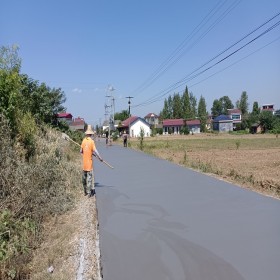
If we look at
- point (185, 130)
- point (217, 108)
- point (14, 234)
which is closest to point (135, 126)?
point (185, 130)

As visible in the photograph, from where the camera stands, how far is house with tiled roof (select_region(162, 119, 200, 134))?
8738 cm

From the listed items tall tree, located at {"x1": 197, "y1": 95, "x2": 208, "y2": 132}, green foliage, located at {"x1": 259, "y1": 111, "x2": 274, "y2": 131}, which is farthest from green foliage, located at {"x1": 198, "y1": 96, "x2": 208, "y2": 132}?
green foliage, located at {"x1": 259, "y1": 111, "x2": 274, "y2": 131}

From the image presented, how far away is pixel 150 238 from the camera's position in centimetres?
525

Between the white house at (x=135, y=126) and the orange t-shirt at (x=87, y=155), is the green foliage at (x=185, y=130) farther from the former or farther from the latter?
the orange t-shirt at (x=87, y=155)

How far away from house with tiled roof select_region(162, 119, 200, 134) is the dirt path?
266 feet

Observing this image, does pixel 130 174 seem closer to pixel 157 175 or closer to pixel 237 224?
pixel 157 175

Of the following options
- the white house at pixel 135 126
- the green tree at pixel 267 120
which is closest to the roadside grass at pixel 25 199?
the white house at pixel 135 126

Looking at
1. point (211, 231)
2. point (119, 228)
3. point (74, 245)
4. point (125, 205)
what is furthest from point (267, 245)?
point (125, 205)

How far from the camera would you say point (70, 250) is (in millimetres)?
5090

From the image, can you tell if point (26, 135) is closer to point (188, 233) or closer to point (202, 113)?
point (188, 233)

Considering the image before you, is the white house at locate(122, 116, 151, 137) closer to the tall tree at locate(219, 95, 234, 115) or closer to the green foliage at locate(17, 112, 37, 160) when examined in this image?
the tall tree at locate(219, 95, 234, 115)

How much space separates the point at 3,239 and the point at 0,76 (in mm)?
5445

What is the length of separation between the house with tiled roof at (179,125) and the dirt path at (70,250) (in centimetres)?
8101

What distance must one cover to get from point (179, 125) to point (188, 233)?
271 ft
